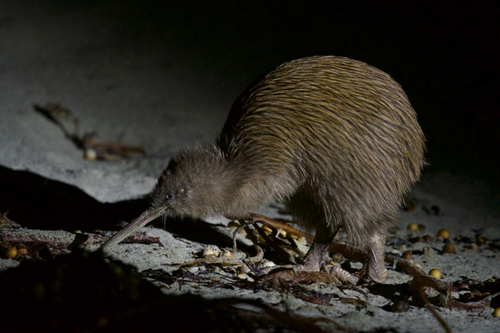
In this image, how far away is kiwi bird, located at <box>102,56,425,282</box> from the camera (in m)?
2.82

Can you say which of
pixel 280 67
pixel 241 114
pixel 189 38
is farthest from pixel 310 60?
pixel 189 38

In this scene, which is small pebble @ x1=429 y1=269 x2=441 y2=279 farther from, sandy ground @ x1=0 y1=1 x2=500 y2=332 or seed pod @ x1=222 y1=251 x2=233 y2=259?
seed pod @ x1=222 y1=251 x2=233 y2=259

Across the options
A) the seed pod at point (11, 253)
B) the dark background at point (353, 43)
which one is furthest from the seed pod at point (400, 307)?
the dark background at point (353, 43)

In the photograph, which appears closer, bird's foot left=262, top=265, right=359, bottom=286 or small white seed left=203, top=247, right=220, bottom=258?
bird's foot left=262, top=265, right=359, bottom=286

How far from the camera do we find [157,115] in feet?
19.9

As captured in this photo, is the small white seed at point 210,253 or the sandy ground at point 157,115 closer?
the sandy ground at point 157,115

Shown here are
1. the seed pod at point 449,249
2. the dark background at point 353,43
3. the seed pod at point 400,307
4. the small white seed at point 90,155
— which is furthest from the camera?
the dark background at point 353,43

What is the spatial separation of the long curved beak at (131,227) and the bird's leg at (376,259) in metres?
1.29

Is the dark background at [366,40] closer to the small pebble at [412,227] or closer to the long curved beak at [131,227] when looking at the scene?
the small pebble at [412,227]

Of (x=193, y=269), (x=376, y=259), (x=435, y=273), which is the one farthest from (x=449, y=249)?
(x=193, y=269)

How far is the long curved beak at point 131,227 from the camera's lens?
9.46ft

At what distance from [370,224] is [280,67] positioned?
43.3 inches

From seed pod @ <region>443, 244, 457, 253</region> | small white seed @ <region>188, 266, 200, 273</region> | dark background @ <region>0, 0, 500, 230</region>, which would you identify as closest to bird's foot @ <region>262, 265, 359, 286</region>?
small white seed @ <region>188, 266, 200, 273</region>

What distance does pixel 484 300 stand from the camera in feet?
9.19
